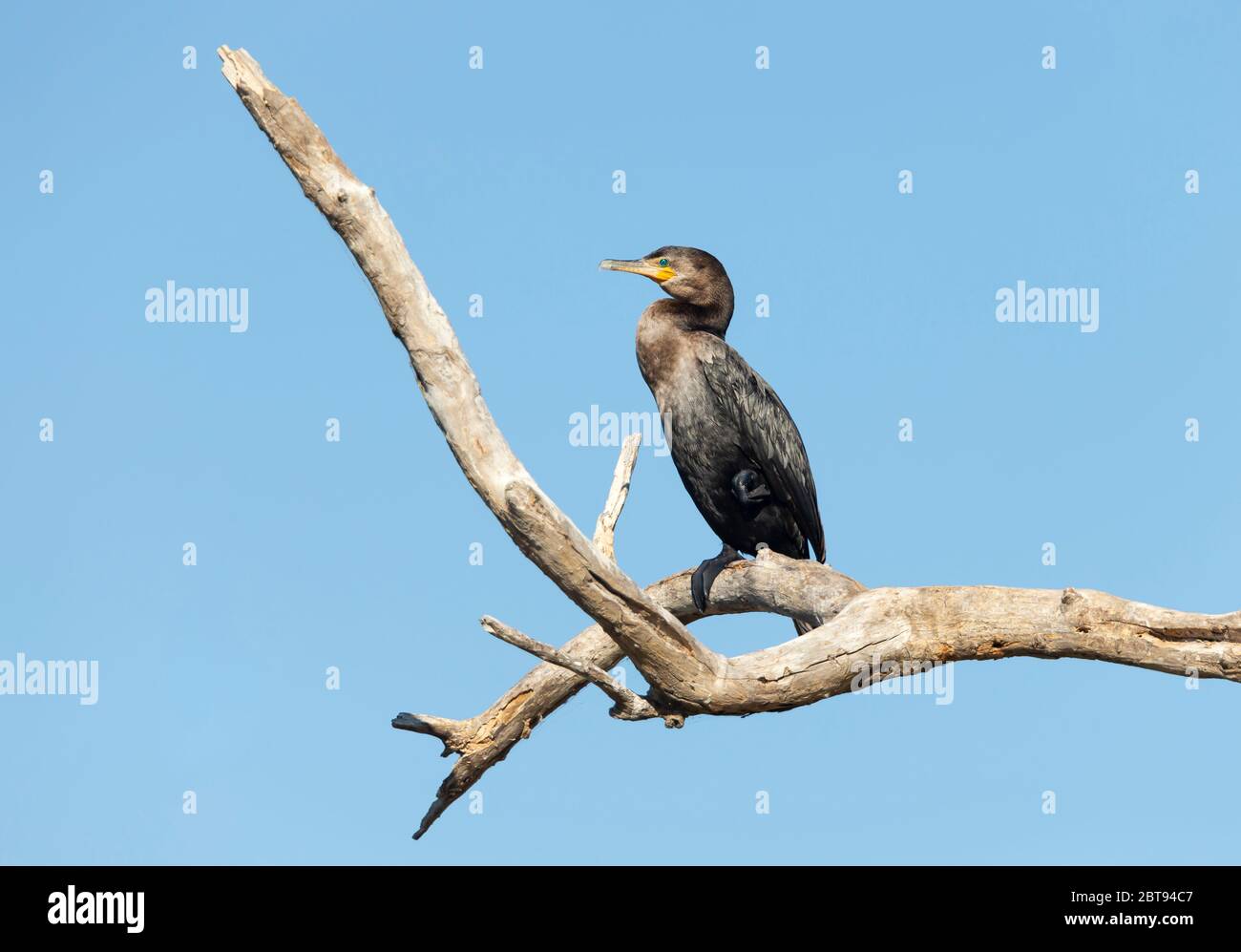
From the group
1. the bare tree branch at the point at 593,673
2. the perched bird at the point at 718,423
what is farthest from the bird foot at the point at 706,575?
the bare tree branch at the point at 593,673

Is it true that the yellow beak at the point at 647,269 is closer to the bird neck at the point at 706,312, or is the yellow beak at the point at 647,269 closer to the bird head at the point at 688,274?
the bird head at the point at 688,274

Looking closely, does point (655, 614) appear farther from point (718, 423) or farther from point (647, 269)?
point (647, 269)

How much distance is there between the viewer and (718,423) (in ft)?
25.4

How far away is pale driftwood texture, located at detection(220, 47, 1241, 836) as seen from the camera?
4969mm

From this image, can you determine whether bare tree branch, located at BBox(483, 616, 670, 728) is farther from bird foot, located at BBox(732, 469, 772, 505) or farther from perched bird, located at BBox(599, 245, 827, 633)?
Answer: bird foot, located at BBox(732, 469, 772, 505)

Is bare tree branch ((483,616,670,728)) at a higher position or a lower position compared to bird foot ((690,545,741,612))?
lower

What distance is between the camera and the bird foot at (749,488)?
306 inches

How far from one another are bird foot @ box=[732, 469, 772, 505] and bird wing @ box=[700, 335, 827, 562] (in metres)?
0.05

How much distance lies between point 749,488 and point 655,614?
2.70m

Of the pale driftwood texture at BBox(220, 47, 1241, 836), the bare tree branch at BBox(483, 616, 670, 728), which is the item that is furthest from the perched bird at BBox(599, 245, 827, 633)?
the bare tree branch at BBox(483, 616, 670, 728)

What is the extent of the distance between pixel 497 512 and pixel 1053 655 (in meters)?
2.93

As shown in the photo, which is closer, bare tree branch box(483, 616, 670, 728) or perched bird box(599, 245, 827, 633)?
bare tree branch box(483, 616, 670, 728)

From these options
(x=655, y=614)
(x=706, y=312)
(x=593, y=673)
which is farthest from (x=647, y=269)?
Result: (x=593, y=673)
